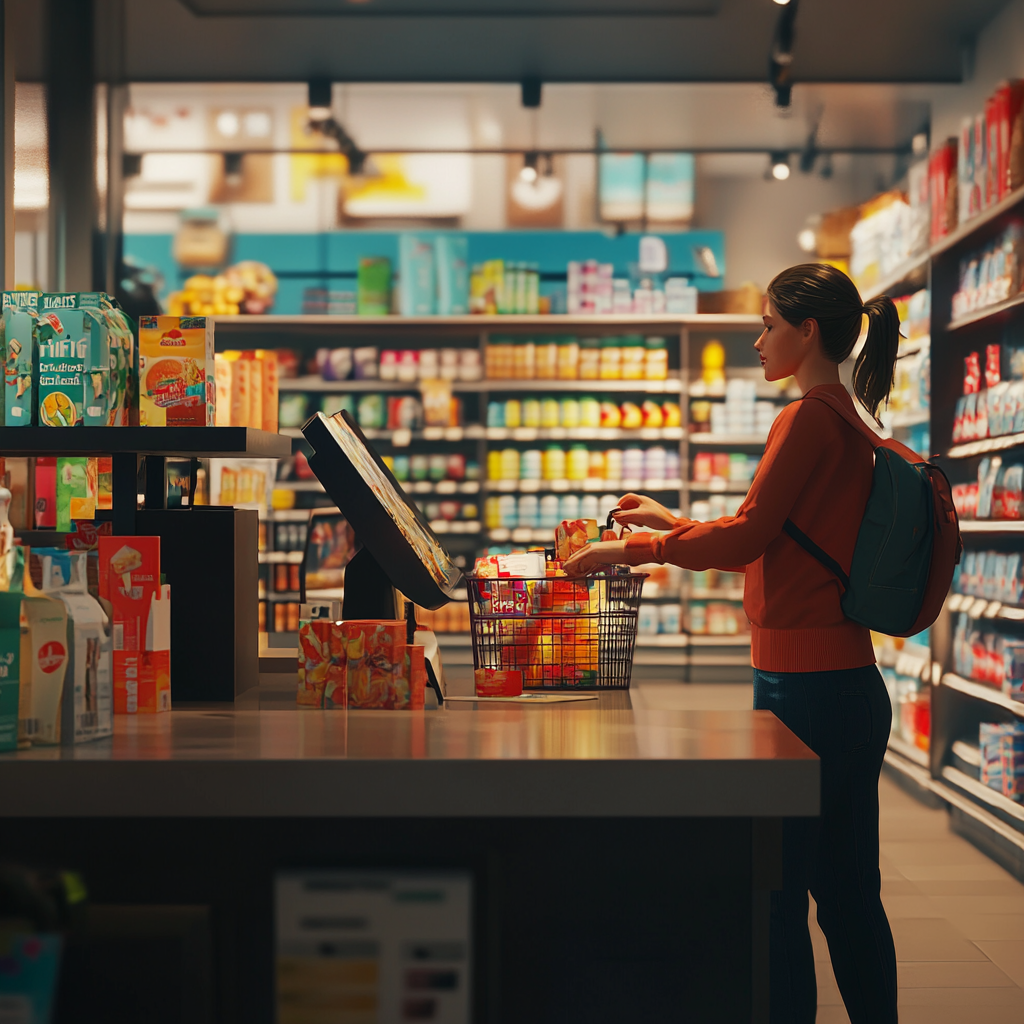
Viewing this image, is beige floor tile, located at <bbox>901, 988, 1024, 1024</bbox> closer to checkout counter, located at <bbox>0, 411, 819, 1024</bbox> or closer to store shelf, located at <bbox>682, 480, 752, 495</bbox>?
checkout counter, located at <bbox>0, 411, 819, 1024</bbox>

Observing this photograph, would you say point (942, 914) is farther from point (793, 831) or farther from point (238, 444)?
point (238, 444)

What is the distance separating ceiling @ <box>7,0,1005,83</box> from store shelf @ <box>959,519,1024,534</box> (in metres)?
2.64

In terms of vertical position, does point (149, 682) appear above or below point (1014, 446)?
below

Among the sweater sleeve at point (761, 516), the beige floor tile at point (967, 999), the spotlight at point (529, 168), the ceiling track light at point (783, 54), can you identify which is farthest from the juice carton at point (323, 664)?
the spotlight at point (529, 168)

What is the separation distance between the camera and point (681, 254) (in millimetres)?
7969

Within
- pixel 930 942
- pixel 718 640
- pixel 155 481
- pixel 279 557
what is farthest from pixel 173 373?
pixel 718 640

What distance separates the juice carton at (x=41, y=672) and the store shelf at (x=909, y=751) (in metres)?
4.36

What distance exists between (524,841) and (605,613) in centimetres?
57

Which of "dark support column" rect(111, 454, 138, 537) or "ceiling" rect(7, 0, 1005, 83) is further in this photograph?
"ceiling" rect(7, 0, 1005, 83)

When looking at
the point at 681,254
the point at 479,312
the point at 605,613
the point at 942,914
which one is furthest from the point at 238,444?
the point at 681,254

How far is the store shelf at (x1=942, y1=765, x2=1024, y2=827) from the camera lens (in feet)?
12.9

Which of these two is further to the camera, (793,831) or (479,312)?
(479,312)

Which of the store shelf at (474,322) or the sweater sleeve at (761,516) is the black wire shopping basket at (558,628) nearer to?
the sweater sleeve at (761,516)

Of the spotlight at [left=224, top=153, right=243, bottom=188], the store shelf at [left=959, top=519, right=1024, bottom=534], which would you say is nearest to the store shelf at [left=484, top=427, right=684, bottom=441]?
the spotlight at [left=224, top=153, right=243, bottom=188]
